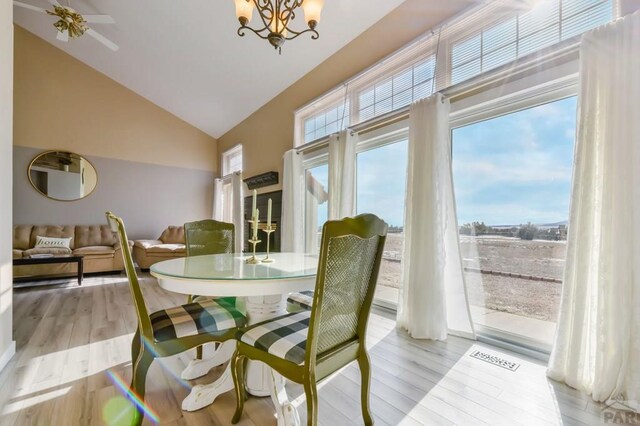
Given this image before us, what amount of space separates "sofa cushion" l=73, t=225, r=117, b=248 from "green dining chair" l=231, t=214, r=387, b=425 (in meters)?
5.42

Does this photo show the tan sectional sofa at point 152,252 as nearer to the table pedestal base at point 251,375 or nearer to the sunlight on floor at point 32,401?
the sunlight on floor at point 32,401

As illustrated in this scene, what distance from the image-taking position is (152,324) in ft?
4.62

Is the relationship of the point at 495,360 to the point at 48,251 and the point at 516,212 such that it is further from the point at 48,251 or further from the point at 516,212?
the point at 48,251

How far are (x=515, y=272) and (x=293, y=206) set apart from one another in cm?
274

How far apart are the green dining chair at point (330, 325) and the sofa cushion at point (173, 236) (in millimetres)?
5309

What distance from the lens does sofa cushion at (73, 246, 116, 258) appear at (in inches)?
193

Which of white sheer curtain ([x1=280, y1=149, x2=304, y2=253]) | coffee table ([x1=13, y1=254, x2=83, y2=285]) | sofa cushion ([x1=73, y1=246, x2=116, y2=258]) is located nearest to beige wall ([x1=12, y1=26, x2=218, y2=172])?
sofa cushion ([x1=73, y1=246, x2=116, y2=258])

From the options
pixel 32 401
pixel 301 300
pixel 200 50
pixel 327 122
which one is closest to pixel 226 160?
pixel 200 50

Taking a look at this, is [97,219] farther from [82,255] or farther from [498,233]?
[498,233]

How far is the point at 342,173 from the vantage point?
3.28 meters

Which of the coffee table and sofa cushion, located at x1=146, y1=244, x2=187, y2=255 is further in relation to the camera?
sofa cushion, located at x1=146, y1=244, x2=187, y2=255

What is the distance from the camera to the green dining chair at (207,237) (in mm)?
2405

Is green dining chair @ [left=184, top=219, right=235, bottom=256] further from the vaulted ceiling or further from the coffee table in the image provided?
the coffee table

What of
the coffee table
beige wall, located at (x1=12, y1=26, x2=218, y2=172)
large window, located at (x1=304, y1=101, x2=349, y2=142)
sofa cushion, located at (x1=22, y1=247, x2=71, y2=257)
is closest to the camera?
large window, located at (x1=304, y1=101, x2=349, y2=142)
